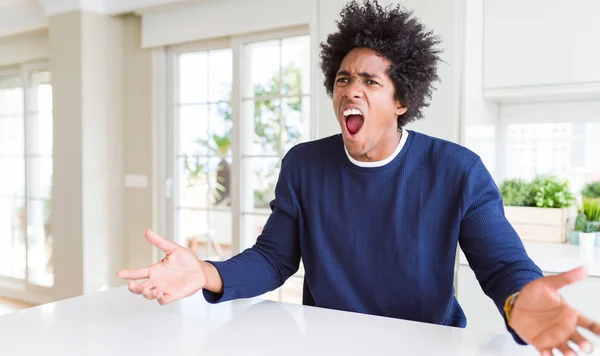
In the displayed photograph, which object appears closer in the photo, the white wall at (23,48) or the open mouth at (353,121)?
the open mouth at (353,121)

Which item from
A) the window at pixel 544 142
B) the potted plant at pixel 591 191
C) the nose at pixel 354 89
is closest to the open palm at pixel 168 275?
the nose at pixel 354 89

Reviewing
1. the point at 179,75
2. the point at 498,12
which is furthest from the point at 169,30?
the point at 498,12

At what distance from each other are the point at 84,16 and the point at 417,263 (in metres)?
3.28

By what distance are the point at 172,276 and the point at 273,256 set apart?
36cm

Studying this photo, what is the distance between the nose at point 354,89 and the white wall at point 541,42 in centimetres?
141

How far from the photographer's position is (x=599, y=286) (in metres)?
2.19

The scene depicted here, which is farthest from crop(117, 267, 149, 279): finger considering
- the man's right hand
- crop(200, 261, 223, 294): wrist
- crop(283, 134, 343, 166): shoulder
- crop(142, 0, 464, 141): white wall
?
crop(142, 0, 464, 141): white wall

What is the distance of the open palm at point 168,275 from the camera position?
1118 mm

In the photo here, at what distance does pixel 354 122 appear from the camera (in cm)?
140

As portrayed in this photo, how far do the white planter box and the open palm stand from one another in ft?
6.09

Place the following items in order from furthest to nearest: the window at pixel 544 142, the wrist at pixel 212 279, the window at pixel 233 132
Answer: the window at pixel 233 132, the window at pixel 544 142, the wrist at pixel 212 279

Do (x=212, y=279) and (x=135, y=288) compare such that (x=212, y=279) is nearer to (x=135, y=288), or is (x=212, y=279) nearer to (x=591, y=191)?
(x=135, y=288)

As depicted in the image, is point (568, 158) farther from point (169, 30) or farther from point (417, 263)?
point (169, 30)

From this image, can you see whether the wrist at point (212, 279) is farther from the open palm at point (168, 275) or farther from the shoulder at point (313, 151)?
the shoulder at point (313, 151)
